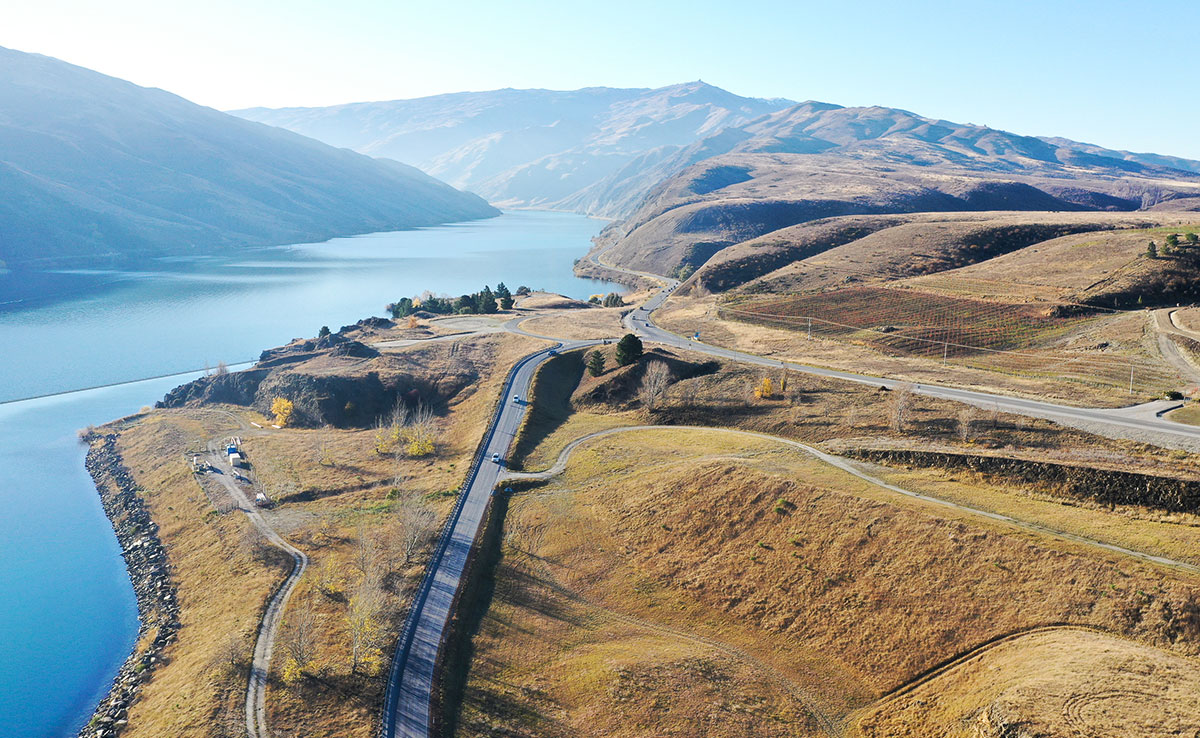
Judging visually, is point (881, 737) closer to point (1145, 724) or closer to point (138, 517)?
point (1145, 724)

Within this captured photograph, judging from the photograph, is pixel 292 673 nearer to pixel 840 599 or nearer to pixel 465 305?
pixel 840 599

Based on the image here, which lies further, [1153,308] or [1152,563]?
[1153,308]

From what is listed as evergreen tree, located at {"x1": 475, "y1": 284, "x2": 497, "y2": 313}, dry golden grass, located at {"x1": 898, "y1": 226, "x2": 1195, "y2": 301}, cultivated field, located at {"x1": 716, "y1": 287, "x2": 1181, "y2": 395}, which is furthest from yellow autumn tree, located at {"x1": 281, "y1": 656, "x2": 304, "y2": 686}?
dry golden grass, located at {"x1": 898, "y1": 226, "x2": 1195, "y2": 301}

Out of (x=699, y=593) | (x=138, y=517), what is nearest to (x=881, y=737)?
(x=699, y=593)

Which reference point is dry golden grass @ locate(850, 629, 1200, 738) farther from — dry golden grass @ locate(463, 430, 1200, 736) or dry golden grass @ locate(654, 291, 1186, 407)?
dry golden grass @ locate(654, 291, 1186, 407)

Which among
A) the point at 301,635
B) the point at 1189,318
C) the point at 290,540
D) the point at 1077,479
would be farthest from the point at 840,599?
the point at 1189,318

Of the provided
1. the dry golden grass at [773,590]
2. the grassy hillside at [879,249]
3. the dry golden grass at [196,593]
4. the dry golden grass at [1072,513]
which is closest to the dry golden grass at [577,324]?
the grassy hillside at [879,249]

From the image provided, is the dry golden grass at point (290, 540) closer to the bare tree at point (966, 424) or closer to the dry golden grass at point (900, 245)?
the bare tree at point (966, 424)
